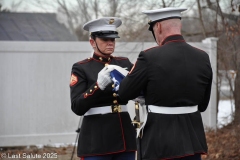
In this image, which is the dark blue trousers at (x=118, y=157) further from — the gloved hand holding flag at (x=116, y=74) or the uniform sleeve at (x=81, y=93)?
the gloved hand holding flag at (x=116, y=74)

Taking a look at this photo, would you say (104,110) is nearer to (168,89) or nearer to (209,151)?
(168,89)

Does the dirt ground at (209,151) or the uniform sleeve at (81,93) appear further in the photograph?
the dirt ground at (209,151)

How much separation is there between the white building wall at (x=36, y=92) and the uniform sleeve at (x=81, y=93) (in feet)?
17.4

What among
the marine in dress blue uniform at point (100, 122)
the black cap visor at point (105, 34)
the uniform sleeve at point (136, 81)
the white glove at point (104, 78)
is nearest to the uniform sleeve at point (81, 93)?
the marine in dress blue uniform at point (100, 122)

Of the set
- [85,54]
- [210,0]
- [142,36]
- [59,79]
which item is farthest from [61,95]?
[210,0]

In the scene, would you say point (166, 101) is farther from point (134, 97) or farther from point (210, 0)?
point (210, 0)

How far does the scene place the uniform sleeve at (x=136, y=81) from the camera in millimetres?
3570

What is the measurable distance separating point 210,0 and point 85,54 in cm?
278

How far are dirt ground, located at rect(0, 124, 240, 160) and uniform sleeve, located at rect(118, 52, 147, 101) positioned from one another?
4.63 m

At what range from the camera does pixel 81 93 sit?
435 cm

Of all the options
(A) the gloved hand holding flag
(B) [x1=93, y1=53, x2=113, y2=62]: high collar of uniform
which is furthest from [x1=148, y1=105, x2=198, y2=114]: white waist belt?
(B) [x1=93, y1=53, x2=113, y2=62]: high collar of uniform

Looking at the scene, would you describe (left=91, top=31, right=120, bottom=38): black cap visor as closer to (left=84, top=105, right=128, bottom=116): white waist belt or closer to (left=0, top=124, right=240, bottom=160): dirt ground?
(left=84, top=105, right=128, bottom=116): white waist belt

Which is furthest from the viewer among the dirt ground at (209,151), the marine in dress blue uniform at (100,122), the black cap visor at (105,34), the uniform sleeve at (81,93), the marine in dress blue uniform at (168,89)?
the dirt ground at (209,151)

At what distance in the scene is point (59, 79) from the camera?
32.3ft
